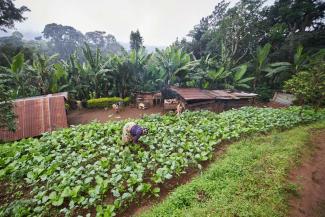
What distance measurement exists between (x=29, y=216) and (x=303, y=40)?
20.5 m

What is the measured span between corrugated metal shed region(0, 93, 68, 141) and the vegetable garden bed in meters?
1.88

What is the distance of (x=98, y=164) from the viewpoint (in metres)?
4.59

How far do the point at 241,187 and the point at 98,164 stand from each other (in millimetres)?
3182

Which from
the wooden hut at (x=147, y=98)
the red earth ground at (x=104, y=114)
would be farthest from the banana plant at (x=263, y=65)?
the red earth ground at (x=104, y=114)

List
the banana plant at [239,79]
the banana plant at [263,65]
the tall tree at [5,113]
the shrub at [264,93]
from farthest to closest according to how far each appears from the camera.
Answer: the shrub at [264,93] → the banana plant at [239,79] → the banana plant at [263,65] → the tall tree at [5,113]

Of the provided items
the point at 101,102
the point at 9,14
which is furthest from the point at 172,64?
the point at 9,14

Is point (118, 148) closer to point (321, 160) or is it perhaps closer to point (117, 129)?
point (117, 129)

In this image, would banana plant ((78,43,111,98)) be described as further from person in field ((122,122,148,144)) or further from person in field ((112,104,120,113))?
person in field ((122,122,148,144))

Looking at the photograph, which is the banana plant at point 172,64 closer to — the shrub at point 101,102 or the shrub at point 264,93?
the shrub at point 101,102

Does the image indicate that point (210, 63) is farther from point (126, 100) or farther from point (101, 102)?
point (101, 102)

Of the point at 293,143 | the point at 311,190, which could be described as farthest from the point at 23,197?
the point at 293,143

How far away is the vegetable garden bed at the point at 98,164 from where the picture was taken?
3562 millimetres

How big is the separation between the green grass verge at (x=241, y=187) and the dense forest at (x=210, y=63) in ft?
16.5

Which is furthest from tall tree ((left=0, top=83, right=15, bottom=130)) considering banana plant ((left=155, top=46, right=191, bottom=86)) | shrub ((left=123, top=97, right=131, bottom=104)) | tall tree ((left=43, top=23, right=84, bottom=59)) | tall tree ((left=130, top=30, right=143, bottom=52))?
tall tree ((left=43, top=23, right=84, bottom=59))
